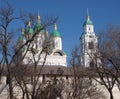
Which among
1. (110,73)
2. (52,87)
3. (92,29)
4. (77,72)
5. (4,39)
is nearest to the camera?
(4,39)

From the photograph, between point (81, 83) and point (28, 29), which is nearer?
point (28, 29)

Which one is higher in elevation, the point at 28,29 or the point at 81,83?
the point at 28,29

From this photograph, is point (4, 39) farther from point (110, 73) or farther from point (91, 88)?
point (91, 88)

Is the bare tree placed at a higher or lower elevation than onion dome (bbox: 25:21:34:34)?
lower

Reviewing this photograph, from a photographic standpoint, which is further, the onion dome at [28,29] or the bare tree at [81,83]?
the bare tree at [81,83]

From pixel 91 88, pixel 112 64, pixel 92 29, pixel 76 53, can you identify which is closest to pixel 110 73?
pixel 112 64

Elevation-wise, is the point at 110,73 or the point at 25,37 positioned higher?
the point at 25,37

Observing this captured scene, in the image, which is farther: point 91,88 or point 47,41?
point 91,88

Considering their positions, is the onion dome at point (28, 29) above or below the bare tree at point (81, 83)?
above

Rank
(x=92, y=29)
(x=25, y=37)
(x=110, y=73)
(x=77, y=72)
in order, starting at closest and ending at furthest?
(x=25, y=37) < (x=110, y=73) < (x=77, y=72) < (x=92, y=29)

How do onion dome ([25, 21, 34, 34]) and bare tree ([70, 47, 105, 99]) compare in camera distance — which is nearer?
onion dome ([25, 21, 34, 34])

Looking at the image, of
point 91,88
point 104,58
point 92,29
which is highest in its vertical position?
point 92,29

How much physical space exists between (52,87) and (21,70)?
639 centimetres

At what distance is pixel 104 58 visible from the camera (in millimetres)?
36438
